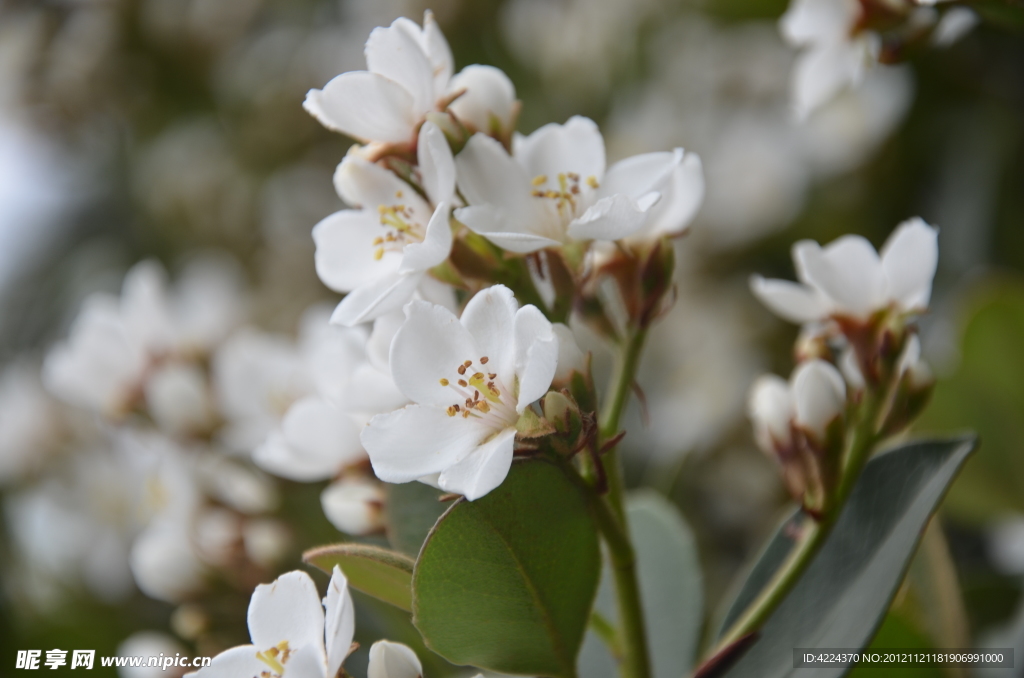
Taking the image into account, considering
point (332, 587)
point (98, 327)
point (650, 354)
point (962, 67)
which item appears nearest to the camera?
point (332, 587)

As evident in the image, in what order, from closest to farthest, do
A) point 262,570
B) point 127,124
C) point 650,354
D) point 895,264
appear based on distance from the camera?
point 895,264 → point 262,570 → point 650,354 → point 127,124

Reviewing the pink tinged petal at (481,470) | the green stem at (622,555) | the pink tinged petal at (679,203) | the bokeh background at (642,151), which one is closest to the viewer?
the pink tinged petal at (481,470)

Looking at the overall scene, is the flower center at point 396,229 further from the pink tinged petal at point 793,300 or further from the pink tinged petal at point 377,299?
the pink tinged petal at point 793,300

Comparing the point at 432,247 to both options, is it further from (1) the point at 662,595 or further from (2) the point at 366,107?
(1) the point at 662,595

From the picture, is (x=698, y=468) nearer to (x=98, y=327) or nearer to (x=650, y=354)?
(x=650, y=354)

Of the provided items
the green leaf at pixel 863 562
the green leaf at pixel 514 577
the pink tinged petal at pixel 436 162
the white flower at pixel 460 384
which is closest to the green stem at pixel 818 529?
the green leaf at pixel 863 562

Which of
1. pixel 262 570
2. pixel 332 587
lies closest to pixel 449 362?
pixel 332 587
